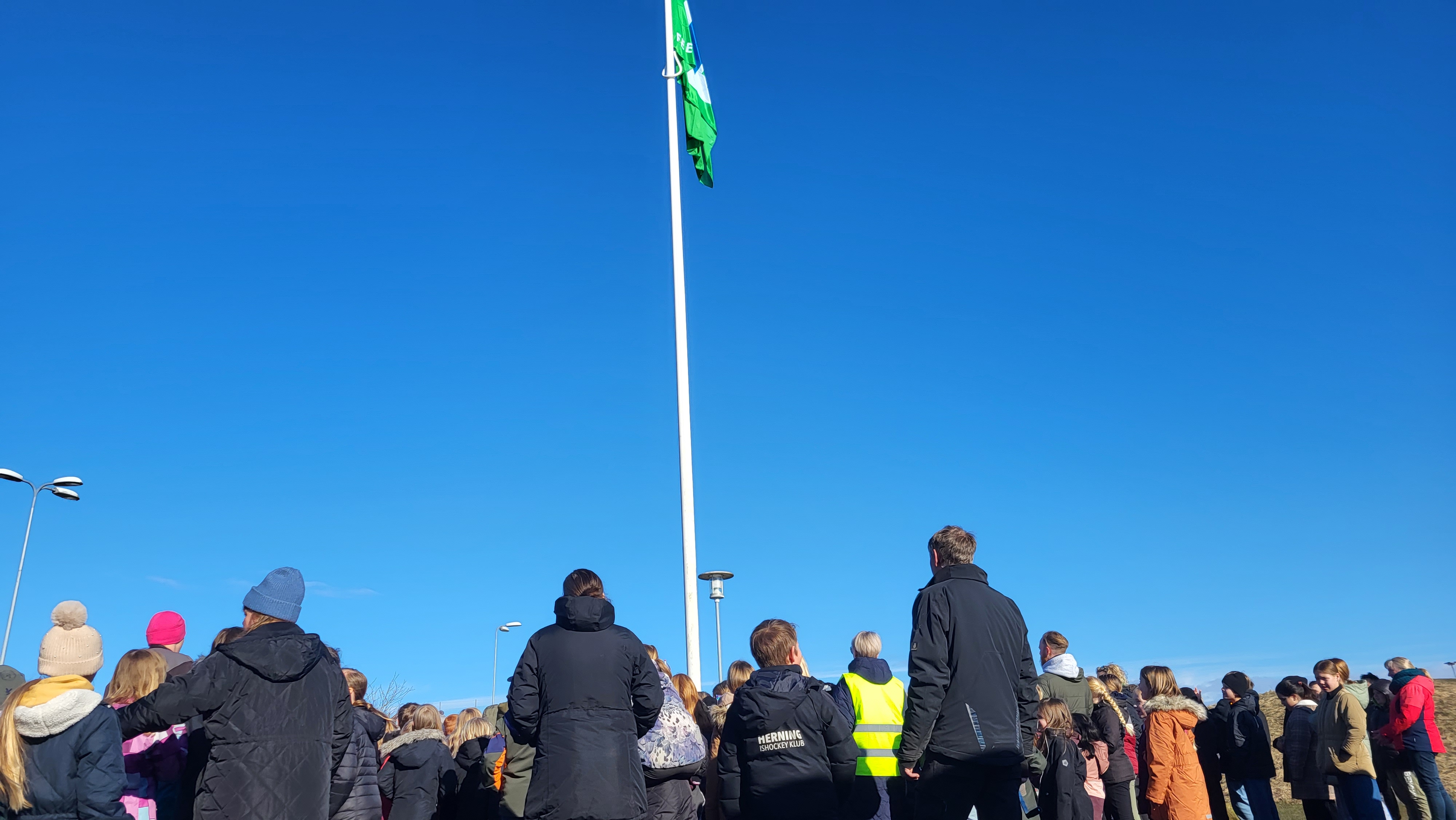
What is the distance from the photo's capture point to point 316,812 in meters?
4.79

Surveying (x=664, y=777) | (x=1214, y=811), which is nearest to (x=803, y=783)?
(x=664, y=777)

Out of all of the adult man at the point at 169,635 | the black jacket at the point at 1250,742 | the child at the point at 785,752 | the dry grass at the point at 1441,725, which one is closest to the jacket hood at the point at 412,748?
the adult man at the point at 169,635

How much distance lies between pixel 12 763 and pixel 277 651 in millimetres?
1108

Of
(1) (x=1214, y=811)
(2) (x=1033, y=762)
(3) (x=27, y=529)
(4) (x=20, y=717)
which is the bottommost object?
(1) (x=1214, y=811)

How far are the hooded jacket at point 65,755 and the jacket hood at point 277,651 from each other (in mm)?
586

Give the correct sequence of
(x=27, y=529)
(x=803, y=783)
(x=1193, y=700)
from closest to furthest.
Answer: (x=803, y=783), (x=1193, y=700), (x=27, y=529)

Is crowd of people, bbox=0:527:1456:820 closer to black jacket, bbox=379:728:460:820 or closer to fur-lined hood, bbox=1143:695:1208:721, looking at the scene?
black jacket, bbox=379:728:460:820

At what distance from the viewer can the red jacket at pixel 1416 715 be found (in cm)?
937

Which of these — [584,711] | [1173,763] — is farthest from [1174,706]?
[584,711]

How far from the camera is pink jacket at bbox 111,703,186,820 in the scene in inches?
202

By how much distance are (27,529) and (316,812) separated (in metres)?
28.6

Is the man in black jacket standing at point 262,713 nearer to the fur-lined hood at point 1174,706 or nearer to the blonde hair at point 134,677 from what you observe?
the blonde hair at point 134,677

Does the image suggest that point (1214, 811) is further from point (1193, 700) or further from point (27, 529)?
point (27, 529)

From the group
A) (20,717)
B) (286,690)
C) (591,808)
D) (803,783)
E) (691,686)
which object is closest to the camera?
(20,717)
